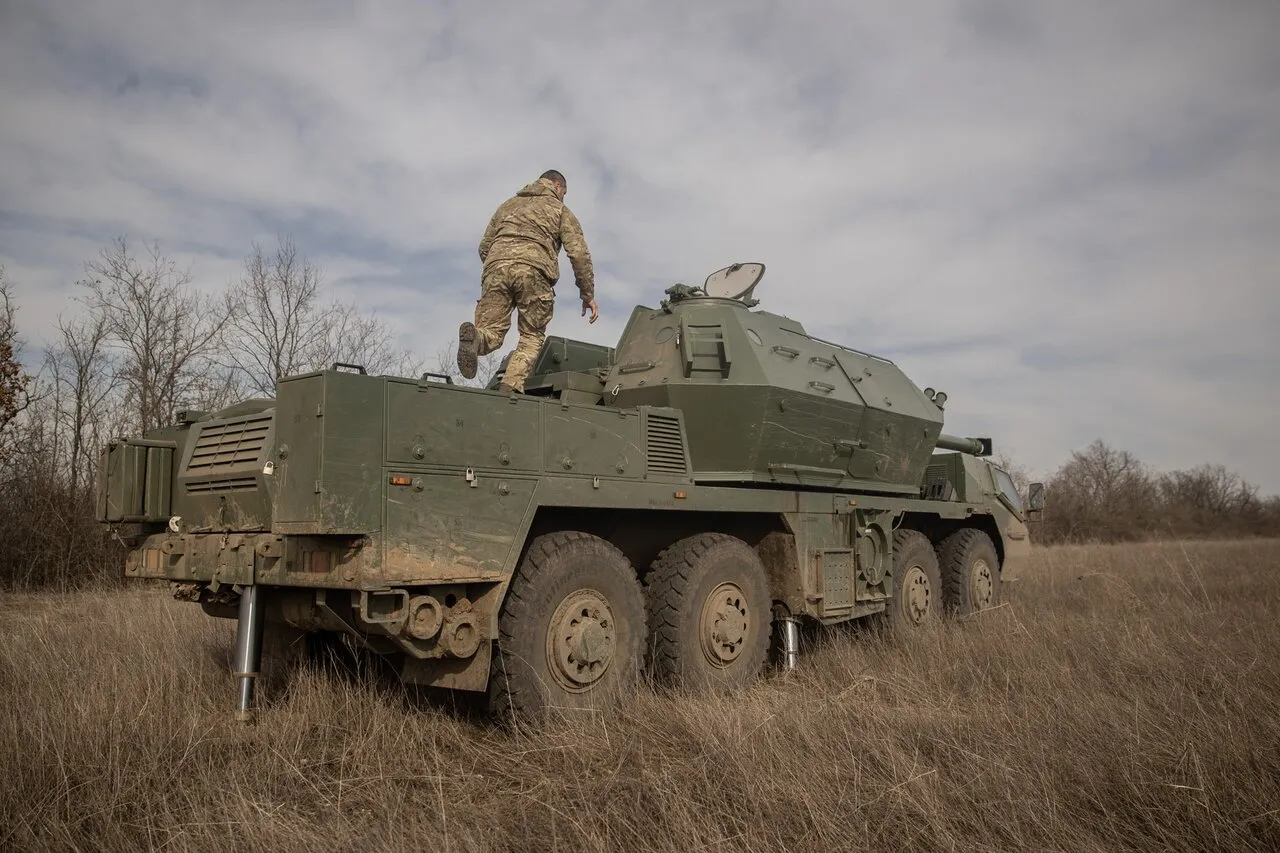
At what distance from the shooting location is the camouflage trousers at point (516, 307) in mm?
6324

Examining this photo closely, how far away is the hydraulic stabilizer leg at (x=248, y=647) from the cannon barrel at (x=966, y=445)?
741 cm

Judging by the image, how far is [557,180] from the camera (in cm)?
683

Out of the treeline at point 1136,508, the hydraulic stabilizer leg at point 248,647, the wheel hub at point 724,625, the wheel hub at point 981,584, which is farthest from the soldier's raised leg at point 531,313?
the treeline at point 1136,508

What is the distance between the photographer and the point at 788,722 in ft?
15.5

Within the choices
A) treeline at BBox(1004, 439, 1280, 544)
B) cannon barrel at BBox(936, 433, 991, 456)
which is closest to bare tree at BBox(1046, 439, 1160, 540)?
treeline at BBox(1004, 439, 1280, 544)

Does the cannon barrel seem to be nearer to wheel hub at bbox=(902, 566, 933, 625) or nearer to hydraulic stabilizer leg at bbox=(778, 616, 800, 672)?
wheel hub at bbox=(902, 566, 933, 625)

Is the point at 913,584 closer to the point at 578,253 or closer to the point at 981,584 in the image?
the point at 981,584

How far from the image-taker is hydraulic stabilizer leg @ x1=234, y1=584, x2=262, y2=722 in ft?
15.5

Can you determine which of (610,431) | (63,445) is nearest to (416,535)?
(610,431)

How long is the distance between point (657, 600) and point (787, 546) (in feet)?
4.63

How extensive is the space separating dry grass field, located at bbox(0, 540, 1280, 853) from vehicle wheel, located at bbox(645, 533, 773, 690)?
1.03 ft

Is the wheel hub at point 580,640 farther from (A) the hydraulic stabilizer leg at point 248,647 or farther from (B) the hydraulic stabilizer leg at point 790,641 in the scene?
(B) the hydraulic stabilizer leg at point 790,641

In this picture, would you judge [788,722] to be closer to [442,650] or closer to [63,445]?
[442,650]

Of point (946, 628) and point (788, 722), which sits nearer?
point (788, 722)
